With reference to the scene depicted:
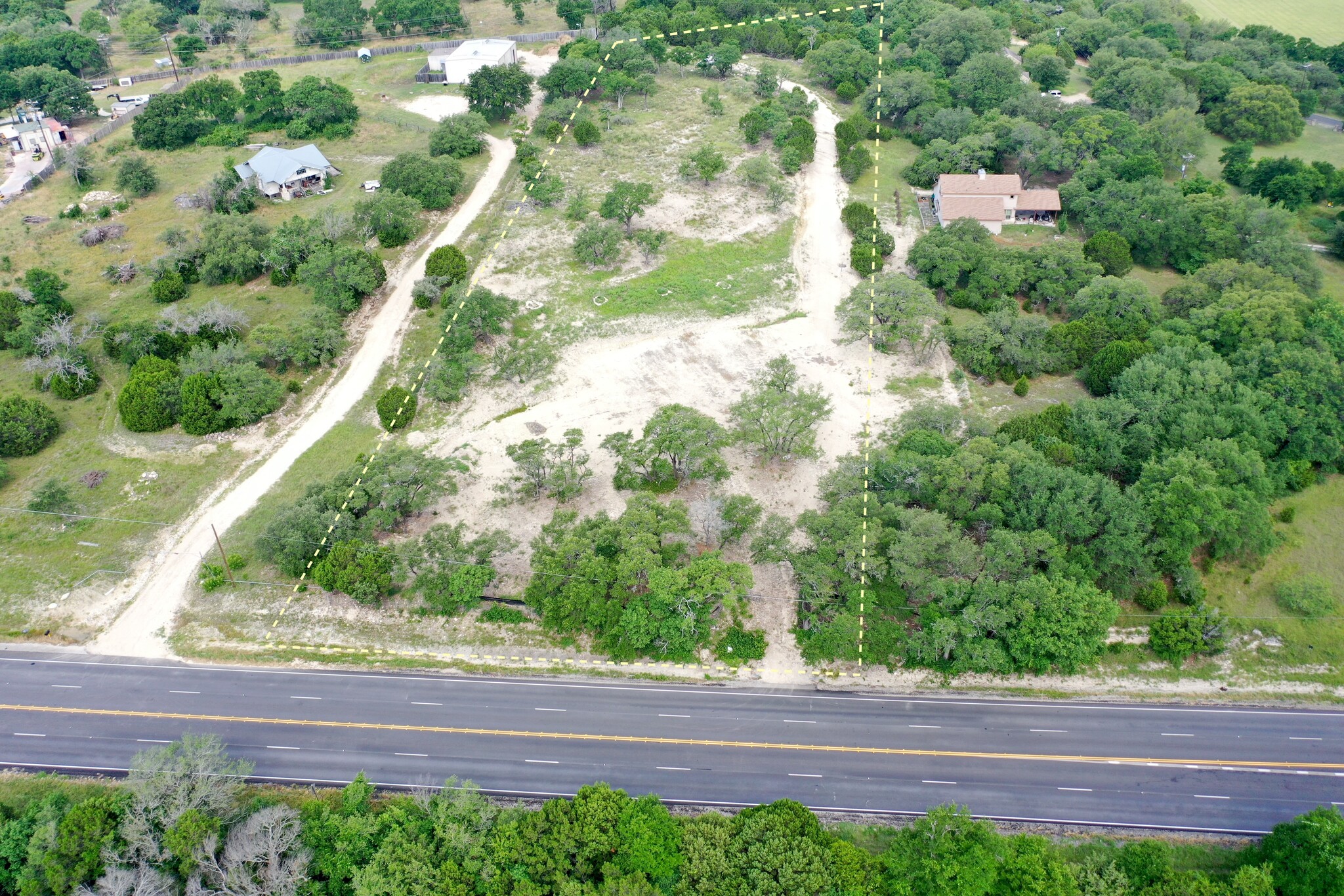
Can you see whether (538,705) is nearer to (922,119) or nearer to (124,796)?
(124,796)

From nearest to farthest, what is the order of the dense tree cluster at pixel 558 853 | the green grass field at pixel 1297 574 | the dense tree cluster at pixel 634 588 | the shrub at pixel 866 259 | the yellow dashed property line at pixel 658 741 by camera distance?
1. the dense tree cluster at pixel 558 853
2. the yellow dashed property line at pixel 658 741
3. the dense tree cluster at pixel 634 588
4. the green grass field at pixel 1297 574
5. the shrub at pixel 866 259

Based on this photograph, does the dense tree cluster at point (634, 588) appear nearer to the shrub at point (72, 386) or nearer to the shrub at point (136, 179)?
the shrub at point (72, 386)

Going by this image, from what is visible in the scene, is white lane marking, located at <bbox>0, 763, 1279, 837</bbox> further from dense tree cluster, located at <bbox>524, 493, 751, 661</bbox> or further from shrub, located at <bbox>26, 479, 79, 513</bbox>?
shrub, located at <bbox>26, 479, 79, 513</bbox>

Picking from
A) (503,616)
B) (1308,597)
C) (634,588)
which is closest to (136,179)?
(503,616)

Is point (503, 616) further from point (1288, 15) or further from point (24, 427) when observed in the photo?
point (1288, 15)

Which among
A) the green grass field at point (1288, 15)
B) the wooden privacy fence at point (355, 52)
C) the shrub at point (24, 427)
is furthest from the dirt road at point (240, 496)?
the green grass field at point (1288, 15)

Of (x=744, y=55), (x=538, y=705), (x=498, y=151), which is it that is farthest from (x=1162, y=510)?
(x=744, y=55)

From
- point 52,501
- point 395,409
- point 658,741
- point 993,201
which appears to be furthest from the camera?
point 993,201
